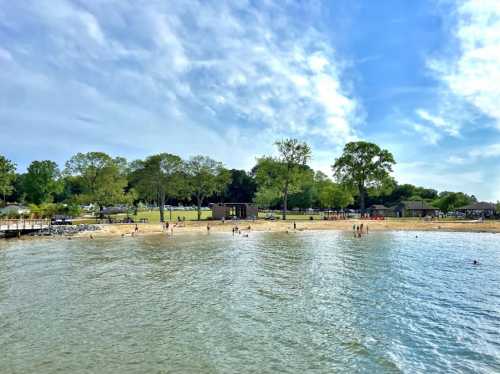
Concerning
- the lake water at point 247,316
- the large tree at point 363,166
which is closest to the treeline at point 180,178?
the large tree at point 363,166

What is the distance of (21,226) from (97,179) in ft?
70.1

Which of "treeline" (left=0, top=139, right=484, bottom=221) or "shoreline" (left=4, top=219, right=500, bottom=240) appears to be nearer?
"shoreline" (left=4, top=219, right=500, bottom=240)

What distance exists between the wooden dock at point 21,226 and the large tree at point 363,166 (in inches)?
2692

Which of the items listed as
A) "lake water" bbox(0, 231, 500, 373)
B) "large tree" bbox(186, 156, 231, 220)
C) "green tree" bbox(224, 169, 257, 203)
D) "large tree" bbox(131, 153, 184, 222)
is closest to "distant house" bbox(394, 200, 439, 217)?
"large tree" bbox(186, 156, 231, 220)

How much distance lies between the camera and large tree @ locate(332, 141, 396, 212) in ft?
300

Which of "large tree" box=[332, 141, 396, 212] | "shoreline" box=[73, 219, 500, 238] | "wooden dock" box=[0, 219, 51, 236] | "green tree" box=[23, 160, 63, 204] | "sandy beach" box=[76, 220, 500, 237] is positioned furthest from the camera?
"green tree" box=[23, 160, 63, 204]

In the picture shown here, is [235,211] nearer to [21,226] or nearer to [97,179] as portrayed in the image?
[97,179]

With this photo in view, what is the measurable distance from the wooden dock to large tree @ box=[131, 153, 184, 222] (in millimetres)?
20554

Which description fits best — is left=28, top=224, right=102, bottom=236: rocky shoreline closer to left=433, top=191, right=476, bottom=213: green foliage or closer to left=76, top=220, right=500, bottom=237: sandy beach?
left=76, top=220, right=500, bottom=237: sandy beach

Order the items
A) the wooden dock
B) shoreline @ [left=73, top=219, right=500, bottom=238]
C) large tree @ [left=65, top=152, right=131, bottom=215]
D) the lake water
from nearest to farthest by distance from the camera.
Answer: the lake water < the wooden dock < shoreline @ [left=73, top=219, right=500, bottom=238] < large tree @ [left=65, top=152, right=131, bottom=215]

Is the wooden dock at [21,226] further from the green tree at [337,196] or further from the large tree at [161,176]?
the green tree at [337,196]

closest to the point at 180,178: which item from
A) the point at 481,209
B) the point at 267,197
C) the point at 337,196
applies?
the point at 337,196

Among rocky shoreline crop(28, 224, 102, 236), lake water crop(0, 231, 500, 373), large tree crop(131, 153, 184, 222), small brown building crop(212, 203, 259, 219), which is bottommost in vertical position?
lake water crop(0, 231, 500, 373)

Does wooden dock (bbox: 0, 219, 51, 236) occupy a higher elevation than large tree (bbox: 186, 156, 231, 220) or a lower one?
lower
